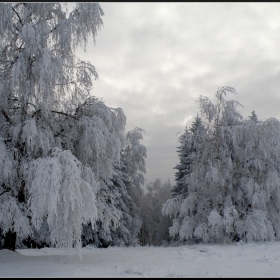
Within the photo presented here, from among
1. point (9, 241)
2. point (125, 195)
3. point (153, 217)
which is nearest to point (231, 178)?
point (9, 241)

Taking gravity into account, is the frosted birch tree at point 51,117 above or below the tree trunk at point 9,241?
above

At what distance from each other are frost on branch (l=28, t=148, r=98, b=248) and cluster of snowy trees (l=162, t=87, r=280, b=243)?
7807 millimetres

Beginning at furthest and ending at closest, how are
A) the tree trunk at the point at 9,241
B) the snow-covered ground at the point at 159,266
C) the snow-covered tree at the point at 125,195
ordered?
the snow-covered tree at the point at 125,195 < the tree trunk at the point at 9,241 < the snow-covered ground at the point at 159,266

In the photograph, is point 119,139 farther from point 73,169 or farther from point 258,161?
point 258,161

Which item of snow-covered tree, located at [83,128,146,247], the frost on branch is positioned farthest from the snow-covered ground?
snow-covered tree, located at [83,128,146,247]

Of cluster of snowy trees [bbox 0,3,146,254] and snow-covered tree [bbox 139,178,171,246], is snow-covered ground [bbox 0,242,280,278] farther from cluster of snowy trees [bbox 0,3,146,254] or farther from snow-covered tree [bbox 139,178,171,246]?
snow-covered tree [bbox 139,178,171,246]

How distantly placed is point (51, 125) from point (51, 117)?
0.24 metres

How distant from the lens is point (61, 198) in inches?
266

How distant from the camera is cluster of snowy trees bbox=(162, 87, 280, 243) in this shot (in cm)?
1353

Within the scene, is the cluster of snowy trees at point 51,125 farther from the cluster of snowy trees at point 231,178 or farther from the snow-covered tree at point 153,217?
the snow-covered tree at point 153,217

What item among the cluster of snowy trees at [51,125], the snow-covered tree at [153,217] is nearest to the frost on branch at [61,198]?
the cluster of snowy trees at [51,125]

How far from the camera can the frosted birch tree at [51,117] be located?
23.7 feet

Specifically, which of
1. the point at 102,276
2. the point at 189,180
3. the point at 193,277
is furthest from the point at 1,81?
the point at 189,180

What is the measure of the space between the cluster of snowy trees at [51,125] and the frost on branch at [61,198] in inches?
0.8
